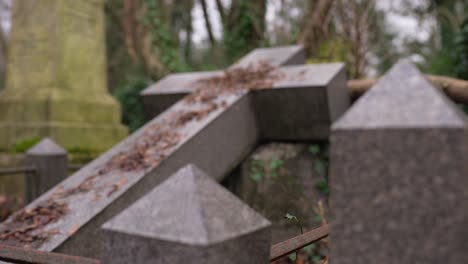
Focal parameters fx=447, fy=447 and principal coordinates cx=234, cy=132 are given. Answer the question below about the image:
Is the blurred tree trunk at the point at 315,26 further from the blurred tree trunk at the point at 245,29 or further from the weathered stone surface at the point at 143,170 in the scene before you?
the weathered stone surface at the point at 143,170

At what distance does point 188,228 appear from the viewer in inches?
48.8

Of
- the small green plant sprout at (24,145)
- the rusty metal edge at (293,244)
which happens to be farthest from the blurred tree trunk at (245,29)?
the rusty metal edge at (293,244)

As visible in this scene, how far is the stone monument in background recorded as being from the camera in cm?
589

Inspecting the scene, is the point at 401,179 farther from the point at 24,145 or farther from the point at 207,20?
the point at 207,20

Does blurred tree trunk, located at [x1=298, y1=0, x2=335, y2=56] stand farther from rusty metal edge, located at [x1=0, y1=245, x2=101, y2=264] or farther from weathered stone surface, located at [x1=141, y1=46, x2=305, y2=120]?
rusty metal edge, located at [x1=0, y1=245, x2=101, y2=264]

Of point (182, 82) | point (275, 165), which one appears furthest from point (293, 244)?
point (182, 82)

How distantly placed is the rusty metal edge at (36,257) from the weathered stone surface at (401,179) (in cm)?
81

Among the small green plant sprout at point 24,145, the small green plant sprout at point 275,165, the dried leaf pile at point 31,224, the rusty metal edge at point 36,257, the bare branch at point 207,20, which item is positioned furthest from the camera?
the bare branch at point 207,20

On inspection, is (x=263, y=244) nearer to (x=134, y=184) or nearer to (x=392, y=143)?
(x=392, y=143)

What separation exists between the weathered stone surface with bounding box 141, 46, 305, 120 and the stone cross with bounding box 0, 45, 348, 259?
0.20m

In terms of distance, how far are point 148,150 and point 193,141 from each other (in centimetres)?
37

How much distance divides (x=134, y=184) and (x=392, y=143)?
7.47ft

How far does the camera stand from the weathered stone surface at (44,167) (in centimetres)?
438

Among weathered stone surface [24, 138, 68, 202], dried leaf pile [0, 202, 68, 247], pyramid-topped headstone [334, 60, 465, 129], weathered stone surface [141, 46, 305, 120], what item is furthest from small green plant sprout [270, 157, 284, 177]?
pyramid-topped headstone [334, 60, 465, 129]
